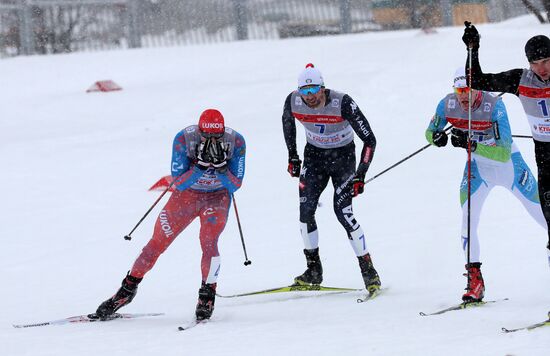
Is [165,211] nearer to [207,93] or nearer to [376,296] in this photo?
[376,296]

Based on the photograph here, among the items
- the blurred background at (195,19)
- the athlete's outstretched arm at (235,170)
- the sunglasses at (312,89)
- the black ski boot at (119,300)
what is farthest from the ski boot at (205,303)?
the blurred background at (195,19)

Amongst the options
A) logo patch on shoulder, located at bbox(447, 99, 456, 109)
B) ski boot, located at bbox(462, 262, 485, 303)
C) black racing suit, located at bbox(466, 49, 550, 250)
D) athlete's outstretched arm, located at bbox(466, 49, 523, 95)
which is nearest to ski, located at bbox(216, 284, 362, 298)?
ski boot, located at bbox(462, 262, 485, 303)

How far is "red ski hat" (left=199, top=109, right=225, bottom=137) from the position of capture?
7.19m

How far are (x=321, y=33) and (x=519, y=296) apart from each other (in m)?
18.2

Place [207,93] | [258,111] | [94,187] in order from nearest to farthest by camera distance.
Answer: [94,187], [258,111], [207,93]

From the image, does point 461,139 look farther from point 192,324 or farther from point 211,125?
point 192,324

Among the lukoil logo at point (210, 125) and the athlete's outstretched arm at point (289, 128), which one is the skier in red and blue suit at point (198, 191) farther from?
the athlete's outstretched arm at point (289, 128)

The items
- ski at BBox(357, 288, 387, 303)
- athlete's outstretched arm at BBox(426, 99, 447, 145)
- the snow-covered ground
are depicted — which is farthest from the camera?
ski at BBox(357, 288, 387, 303)

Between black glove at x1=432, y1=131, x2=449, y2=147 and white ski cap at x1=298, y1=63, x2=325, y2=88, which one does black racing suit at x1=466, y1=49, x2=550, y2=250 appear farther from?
white ski cap at x1=298, y1=63, x2=325, y2=88

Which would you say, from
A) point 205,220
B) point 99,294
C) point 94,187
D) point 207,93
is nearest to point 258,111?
point 207,93

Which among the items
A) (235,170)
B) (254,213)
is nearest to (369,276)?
(235,170)

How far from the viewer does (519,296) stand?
7152 mm

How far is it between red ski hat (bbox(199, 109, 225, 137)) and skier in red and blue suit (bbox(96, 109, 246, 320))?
1 cm

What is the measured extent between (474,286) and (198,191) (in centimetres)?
241
